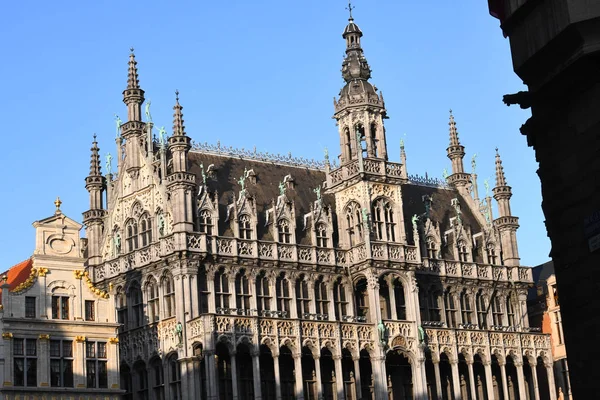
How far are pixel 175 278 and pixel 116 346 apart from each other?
22.7 feet

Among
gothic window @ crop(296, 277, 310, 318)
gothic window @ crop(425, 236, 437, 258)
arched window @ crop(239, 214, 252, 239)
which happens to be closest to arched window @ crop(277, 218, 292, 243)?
arched window @ crop(239, 214, 252, 239)

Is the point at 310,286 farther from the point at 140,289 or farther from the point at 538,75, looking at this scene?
the point at 538,75

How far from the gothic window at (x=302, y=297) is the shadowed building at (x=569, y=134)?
44109 millimetres

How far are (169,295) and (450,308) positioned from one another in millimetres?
20348

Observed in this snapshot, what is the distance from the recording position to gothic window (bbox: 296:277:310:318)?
6719 cm

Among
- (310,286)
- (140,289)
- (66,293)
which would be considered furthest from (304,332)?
(66,293)

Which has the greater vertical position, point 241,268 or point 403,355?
point 241,268

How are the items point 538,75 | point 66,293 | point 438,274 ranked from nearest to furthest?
point 538,75, point 66,293, point 438,274

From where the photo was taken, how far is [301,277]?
6781 cm

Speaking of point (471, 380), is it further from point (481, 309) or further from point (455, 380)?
point (481, 309)

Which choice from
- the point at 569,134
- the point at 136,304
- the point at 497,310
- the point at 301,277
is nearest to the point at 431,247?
the point at 497,310

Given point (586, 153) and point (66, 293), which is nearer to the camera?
point (586, 153)

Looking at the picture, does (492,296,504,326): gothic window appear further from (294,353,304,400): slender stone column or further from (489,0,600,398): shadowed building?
(489,0,600,398): shadowed building

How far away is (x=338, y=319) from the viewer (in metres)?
68.4
